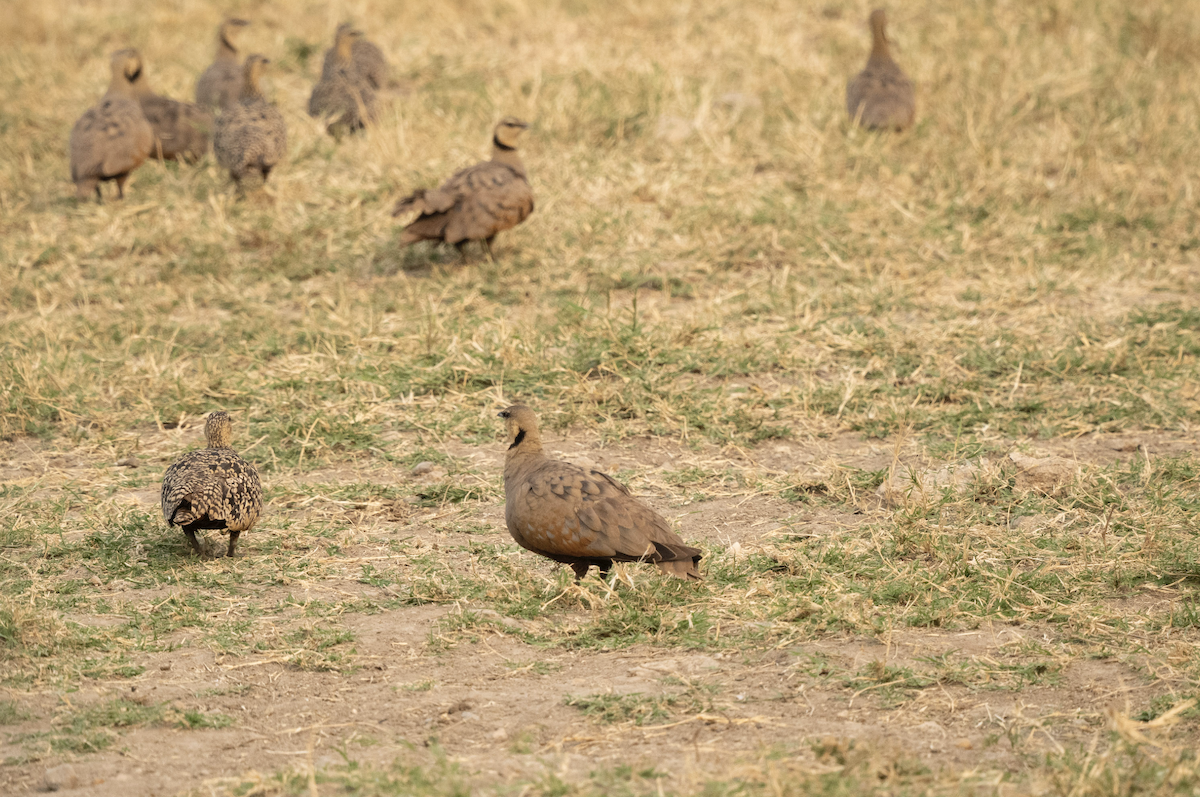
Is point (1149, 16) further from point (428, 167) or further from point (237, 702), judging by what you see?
point (237, 702)

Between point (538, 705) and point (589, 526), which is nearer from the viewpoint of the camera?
point (538, 705)

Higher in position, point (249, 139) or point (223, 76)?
point (223, 76)

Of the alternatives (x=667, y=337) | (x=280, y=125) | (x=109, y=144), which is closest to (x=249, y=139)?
(x=280, y=125)

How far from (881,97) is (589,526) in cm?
717

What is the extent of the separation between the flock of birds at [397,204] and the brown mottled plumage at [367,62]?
1 centimetres

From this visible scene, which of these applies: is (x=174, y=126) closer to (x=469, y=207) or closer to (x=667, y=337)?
(x=469, y=207)

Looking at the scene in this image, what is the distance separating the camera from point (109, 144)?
9992 mm

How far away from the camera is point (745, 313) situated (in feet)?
27.9

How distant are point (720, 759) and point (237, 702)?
1.68 m

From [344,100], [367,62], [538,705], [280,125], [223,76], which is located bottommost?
[538,705]

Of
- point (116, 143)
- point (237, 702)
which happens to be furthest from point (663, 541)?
point (116, 143)

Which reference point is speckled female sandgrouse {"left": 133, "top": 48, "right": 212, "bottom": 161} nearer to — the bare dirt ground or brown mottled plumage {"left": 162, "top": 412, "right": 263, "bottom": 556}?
brown mottled plumage {"left": 162, "top": 412, "right": 263, "bottom": 556}

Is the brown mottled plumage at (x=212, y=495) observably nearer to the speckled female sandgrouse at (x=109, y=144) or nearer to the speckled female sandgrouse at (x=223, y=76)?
the speckled female sandgrouse at (x=109, y=144)

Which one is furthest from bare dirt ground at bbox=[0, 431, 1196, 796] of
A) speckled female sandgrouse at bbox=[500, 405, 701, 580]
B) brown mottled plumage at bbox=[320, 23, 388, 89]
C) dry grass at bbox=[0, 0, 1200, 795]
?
brown mottled plumage at bbox=[320, 23, 388, 89]
